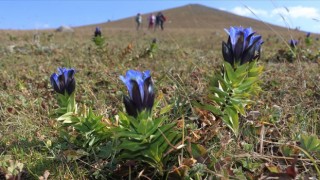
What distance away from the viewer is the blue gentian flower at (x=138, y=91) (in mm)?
1686

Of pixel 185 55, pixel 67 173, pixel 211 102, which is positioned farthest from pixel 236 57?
pixel 185 55

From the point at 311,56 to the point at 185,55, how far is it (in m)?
1.99

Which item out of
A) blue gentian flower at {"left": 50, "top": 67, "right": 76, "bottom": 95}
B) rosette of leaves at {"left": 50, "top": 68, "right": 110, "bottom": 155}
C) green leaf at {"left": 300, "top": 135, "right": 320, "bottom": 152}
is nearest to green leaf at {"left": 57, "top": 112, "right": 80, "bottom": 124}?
rosette of leaves at {"left": 50, "top": 68, "right": 110, "bottom": 155}

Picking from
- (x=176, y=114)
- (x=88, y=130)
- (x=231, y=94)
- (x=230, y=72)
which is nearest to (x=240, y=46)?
(x=230, y=72)

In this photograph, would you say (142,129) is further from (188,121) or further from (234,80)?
(188,121)

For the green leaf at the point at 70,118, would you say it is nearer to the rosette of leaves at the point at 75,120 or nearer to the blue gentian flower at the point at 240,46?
the rosette of leaves at the point at 75,120

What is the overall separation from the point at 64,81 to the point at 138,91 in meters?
0.78

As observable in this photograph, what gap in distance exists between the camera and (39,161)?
220 centimetres

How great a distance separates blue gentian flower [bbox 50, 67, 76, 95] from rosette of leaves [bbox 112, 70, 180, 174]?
1.98 feet

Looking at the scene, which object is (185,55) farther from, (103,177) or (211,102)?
(103,177)

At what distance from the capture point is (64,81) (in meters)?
2.31

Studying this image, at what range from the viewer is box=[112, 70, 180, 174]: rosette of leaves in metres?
1.72

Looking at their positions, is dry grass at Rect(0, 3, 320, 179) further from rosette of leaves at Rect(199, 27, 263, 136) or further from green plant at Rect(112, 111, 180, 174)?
green plant at Rect(112, 111, 180, 174)

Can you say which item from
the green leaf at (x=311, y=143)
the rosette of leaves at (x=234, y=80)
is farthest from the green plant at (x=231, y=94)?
the green leaf at (x=311, y=143)
